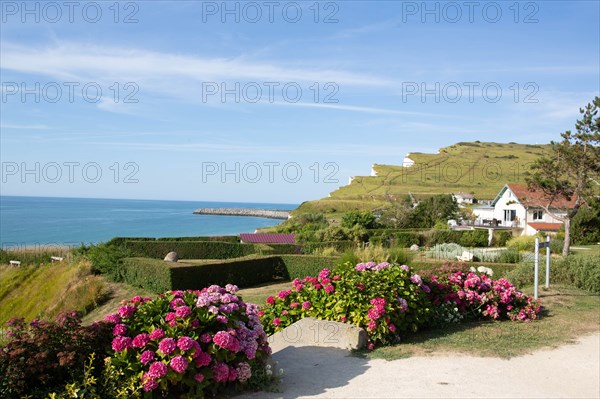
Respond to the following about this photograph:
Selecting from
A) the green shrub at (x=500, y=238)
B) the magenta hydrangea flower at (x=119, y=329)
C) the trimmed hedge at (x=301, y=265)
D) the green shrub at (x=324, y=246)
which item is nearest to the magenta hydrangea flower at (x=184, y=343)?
the magenta hydrangea flower at (x=119, y=329)

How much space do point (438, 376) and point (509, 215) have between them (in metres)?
47.6

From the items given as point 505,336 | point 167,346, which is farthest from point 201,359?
point 505,336

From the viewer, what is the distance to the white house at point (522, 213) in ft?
139

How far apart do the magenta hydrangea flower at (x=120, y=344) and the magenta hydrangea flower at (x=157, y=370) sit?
0.35 meters

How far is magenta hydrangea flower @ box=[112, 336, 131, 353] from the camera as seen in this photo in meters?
4.70

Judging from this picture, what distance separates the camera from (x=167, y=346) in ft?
15.3

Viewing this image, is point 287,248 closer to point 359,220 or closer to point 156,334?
point 359,220

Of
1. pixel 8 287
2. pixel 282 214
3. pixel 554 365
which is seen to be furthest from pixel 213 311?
pixel 282 214

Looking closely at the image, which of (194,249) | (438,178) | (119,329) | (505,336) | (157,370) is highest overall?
(438,178)

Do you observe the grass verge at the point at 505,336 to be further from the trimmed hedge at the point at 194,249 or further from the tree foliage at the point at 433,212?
the tree foliage at the point at 433,212

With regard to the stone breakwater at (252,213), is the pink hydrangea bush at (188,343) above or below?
above

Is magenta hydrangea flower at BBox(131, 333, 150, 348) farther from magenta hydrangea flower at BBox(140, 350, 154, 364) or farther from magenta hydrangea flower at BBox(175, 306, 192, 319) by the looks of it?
magenta hydrangea flower at BBox(175, 306, 192, 319)

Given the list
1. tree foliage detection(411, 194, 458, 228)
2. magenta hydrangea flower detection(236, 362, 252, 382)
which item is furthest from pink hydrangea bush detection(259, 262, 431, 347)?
tree foliage detection(411, 194, 458, 228)

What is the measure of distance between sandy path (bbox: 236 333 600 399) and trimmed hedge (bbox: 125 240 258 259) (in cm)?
1963
